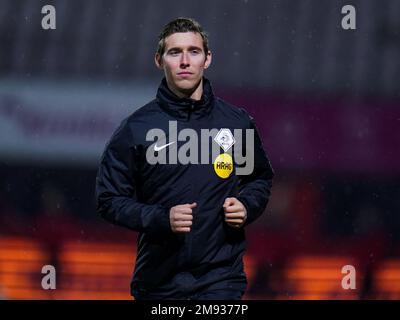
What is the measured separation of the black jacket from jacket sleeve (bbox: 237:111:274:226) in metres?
0.02

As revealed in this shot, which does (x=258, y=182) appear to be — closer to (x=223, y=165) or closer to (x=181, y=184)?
(x=223, y=165)

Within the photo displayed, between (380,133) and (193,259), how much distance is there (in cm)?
324

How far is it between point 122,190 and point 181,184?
21cm

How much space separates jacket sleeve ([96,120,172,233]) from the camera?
11.4ft

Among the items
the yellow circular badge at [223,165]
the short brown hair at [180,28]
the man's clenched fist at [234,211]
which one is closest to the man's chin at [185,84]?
the short brown hair at [180,28]

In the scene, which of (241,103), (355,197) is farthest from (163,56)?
(355,197)

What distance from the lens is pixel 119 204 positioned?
3.53 m

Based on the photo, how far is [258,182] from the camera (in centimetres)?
379

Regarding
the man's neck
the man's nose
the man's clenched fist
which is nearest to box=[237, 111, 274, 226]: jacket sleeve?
the man's clenched fist

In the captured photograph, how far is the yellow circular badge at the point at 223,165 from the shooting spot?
11.7 ft

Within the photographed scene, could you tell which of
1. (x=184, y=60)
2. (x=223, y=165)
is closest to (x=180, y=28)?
(x=184, y=60)

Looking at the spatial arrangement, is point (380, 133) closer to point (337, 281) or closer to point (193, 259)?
point (337, 281)

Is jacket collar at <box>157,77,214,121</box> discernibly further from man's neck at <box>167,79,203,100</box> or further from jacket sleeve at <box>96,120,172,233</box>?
jacket sleeve at <box>96,120,172,233</box>

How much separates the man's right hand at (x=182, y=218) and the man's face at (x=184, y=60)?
1.49 ft
